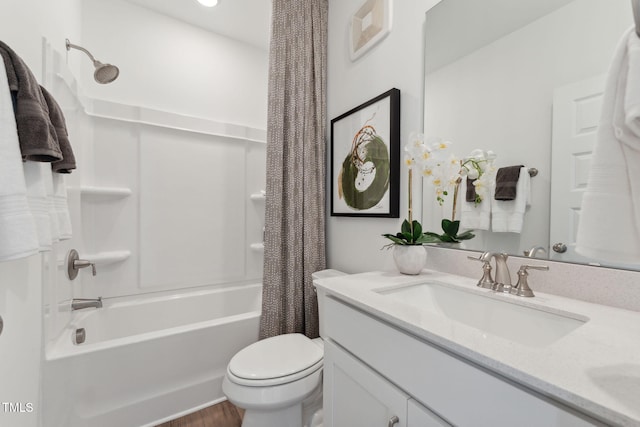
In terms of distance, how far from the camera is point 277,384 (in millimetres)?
1031

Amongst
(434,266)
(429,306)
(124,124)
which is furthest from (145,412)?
(124,124)

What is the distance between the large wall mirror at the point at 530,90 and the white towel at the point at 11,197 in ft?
4.32

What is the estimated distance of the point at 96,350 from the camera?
1126 mm

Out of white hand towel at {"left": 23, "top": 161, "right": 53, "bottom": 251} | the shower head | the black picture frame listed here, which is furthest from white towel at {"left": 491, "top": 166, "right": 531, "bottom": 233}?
the shower head

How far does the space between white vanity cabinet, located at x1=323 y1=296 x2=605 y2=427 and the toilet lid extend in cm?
25

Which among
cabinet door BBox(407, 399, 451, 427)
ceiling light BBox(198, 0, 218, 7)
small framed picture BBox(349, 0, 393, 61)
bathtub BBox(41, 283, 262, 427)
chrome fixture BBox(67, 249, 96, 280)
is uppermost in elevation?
ceiling light BBox(198, 0, 218, 7)

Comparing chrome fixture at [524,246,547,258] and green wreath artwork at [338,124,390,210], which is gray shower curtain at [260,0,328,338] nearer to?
green wreath artwork at [338,124,390,210]

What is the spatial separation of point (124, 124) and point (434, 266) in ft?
7.03

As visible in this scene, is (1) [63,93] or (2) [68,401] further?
(1) [63,93]

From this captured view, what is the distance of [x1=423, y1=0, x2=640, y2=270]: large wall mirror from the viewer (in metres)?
0.74

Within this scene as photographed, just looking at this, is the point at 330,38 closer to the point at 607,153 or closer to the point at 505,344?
the point at 607,153

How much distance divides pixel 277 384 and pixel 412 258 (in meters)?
0.75

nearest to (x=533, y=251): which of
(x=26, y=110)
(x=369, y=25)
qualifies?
(x=369, y=25)

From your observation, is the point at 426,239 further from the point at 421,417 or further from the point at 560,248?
the point at 421,417
